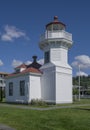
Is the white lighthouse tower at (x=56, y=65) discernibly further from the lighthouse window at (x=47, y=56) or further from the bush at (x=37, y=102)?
the bush at (x=37, y=102)

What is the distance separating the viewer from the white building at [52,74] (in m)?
25.9

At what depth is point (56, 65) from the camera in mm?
25625

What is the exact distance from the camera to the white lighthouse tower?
84.5 ft

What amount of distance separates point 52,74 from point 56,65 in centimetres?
115

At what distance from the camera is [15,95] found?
29.7 m

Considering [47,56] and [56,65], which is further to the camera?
[47,56]

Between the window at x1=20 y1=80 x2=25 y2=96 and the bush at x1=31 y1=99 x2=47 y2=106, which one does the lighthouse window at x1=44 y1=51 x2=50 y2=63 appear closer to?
the window at x1=20 y1=80 x2=25 y2=96

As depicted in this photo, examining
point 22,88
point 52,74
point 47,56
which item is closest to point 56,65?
point 52,74

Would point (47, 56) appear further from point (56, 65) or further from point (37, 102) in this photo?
point (37, 102)

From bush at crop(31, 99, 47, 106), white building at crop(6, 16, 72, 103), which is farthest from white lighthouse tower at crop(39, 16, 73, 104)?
bush at crop(31, 99, 47, 106)

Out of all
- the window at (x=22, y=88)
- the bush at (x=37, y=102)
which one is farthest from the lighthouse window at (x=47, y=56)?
the bush at (x=37, y=102)

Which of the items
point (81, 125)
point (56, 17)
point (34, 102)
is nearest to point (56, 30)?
point (56, 17)

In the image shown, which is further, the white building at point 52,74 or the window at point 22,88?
the window at point 22,88

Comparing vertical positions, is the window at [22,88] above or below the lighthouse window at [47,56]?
below
